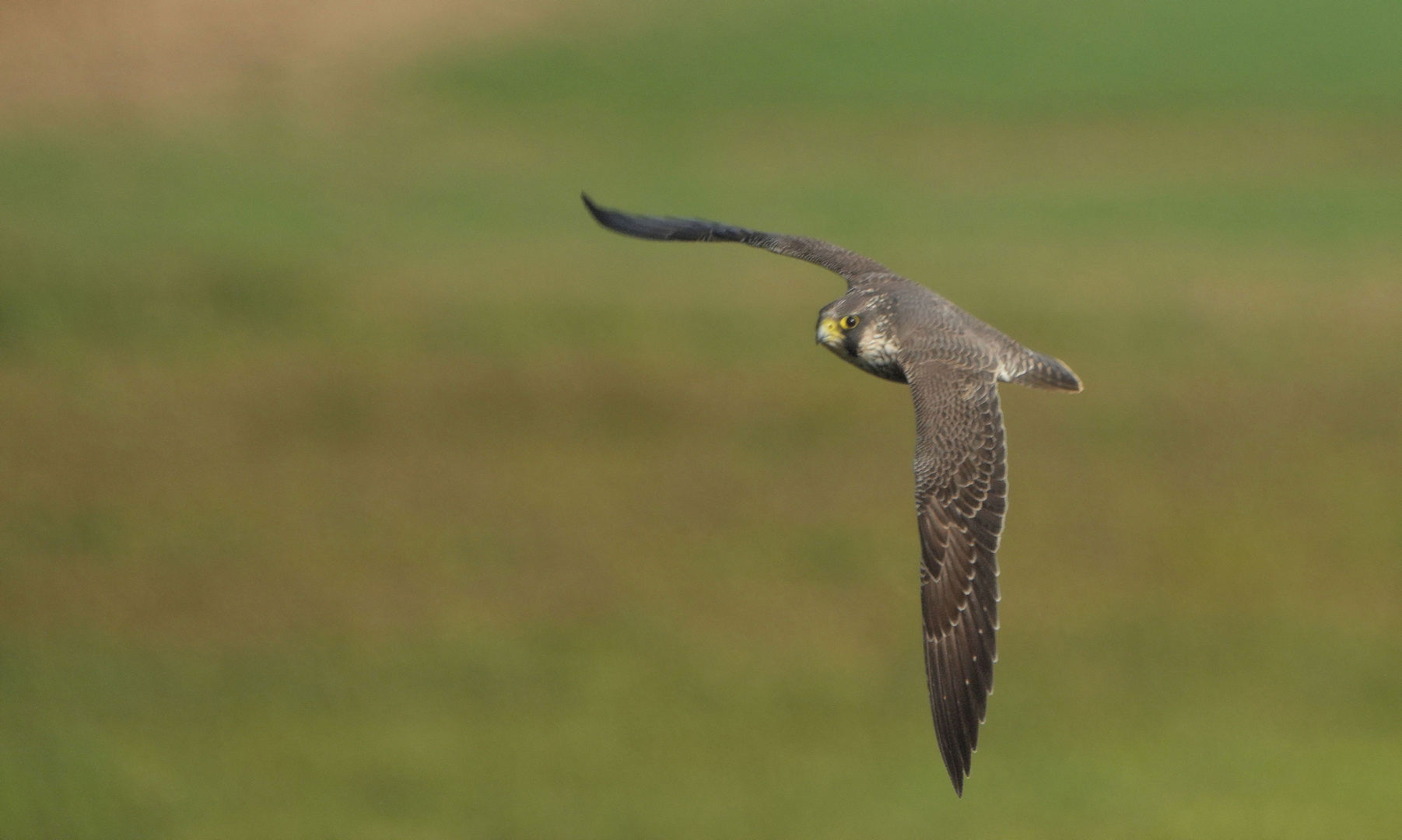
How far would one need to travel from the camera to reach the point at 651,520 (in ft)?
71.2

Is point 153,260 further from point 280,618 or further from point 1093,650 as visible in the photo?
point 1093,650

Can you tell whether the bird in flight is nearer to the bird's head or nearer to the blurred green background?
the bird's head

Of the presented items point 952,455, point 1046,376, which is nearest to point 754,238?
point 1046,376

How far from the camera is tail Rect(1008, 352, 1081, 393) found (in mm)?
8516

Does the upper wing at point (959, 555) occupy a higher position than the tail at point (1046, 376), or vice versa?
the tail at point (1046, 376)

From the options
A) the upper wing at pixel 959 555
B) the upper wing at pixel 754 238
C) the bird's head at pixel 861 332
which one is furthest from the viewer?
the upper wing at pixel 754 238

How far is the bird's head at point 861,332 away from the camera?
27.8 ft

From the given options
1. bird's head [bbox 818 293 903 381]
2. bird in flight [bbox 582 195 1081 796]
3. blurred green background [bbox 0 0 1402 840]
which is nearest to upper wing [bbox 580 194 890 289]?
bird in flight [bbox 582 195 1081 796]

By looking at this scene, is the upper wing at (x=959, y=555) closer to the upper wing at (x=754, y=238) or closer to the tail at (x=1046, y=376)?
the tail at (x=1046, y=376)

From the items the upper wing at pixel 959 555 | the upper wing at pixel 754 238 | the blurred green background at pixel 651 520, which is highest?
the upper wing at pixel 754 238

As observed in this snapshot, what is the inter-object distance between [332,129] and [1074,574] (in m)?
26.5

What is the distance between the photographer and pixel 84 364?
24.8 m

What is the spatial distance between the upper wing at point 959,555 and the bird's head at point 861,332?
52 cm

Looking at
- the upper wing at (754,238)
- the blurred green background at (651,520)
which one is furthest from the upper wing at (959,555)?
the blurred green background at (651,520)
